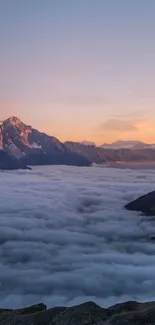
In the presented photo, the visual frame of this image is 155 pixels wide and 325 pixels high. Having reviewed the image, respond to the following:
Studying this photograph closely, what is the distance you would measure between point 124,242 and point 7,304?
9430cm

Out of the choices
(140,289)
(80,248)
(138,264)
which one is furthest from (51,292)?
(80,248)

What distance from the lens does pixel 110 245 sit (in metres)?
176

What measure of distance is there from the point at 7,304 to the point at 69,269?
37501mm

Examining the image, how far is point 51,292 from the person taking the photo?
10856cm

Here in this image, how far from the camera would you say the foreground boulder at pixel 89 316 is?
39844 millimetres

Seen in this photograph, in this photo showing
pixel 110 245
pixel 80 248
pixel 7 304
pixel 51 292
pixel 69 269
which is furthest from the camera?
pixel 110 245

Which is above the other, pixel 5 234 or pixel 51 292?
pixel 5 234

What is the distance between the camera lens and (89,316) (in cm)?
4256

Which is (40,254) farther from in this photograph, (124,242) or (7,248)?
(124,242)

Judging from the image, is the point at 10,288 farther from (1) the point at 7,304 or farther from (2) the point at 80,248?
(2) the point at 80,248

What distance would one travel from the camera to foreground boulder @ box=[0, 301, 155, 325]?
39.8 m

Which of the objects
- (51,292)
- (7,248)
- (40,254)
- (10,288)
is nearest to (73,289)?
(51,292)

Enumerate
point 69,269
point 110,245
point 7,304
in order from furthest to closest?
point 110,245, point 69,269, point 7,304

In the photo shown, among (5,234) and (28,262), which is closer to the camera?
(28,262)
